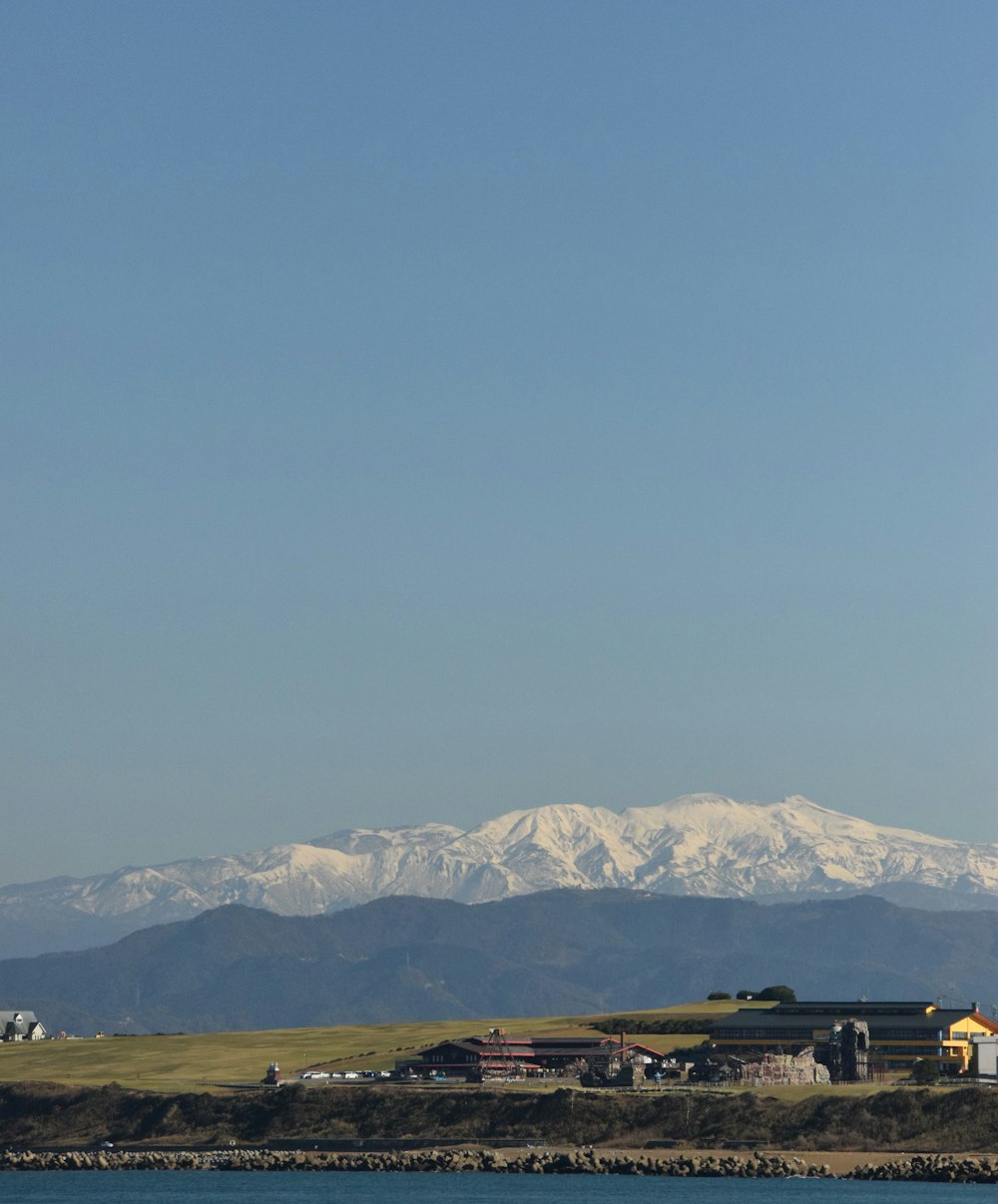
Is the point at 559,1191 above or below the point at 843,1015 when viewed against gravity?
below

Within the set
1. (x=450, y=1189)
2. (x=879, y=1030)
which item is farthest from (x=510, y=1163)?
(x=879, y=1030)

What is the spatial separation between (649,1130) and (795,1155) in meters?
11.9

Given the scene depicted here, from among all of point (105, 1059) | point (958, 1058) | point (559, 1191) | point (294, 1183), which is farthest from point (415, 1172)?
point (105, 1059)

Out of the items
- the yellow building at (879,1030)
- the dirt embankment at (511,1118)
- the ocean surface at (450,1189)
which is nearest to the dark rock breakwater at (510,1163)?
the ocean surface at (450,1189)

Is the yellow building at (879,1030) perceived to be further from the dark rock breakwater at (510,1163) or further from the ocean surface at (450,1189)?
the ocean surface at (450,1189)

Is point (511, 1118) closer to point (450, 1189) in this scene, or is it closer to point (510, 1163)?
point (510, 1163)

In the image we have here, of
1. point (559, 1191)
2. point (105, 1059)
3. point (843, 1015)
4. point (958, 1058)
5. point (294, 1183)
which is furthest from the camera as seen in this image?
point (105, 1059)

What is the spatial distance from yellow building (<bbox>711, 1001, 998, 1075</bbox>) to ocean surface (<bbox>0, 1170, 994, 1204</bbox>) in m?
40.4

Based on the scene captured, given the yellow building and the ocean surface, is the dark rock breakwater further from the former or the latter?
the yellow building

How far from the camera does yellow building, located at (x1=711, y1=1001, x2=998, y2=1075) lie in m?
169

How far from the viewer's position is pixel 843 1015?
180500 millimetres

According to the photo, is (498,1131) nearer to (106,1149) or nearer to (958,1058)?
(106,1149)

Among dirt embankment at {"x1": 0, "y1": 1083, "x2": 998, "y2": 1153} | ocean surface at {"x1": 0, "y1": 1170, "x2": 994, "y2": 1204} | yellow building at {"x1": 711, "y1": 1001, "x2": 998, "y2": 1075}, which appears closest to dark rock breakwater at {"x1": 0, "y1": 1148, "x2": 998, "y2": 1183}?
ocean surface at {"x1": 0, "y1": 1170, "x2": 994, "y2": 1204}

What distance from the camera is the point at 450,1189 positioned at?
126938 millimetres
